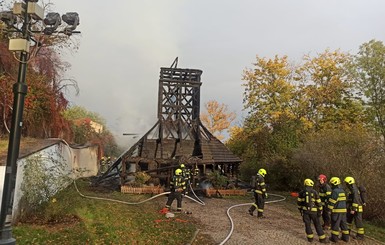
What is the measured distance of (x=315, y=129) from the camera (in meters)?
27.5

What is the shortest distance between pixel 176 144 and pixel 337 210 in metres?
14.4

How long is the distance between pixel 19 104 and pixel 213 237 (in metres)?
6.56

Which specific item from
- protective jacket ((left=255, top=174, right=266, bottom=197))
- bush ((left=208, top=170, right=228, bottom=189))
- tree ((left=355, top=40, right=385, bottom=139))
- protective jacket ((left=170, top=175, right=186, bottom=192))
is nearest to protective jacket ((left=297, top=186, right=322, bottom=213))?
protective jacket ((left=255, top=174, right=266, bottom=197))

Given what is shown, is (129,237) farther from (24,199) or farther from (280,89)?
(280,89)

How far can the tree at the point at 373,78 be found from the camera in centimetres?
2538

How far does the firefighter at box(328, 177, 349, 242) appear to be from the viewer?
30.9ft

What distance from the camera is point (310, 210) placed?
9367 millimetres

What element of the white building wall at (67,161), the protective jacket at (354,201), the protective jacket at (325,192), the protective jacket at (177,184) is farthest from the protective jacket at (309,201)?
the white building wall at (67,161)

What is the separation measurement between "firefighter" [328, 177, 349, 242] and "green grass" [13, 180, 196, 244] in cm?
427

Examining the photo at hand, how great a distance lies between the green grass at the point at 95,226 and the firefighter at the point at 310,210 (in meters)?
3.45

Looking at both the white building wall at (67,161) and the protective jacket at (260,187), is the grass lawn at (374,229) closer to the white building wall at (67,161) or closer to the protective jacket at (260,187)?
the protective jacket at (260,187)

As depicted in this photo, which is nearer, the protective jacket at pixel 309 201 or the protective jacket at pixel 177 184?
the protective jacket at pixel 309 201

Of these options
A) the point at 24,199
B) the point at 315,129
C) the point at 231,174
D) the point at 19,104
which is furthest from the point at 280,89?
the point at 19,104

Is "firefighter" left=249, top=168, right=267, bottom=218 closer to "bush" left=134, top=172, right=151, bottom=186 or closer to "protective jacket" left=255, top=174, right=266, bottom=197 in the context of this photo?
"protective jacket" left=255, top=174, right=266, bottom=197
